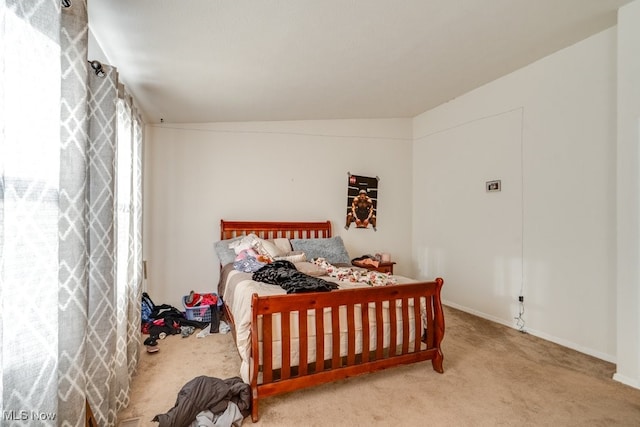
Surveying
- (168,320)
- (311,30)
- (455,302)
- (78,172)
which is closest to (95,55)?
(78,172)

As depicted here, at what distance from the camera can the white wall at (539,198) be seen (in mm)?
2629

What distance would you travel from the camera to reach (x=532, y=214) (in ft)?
10.3

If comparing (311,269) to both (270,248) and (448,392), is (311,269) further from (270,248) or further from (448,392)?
(448,392)

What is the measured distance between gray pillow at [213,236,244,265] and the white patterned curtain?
1.82 m

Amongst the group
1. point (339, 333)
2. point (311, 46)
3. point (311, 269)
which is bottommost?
point (339, 333)

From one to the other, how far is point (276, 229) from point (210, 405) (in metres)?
2.42

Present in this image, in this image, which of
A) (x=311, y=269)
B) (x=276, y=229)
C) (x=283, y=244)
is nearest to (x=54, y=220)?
(x=311, y=269)

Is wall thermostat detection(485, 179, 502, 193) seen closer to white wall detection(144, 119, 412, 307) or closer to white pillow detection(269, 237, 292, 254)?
white wall detection(144, 119, 412, 307)

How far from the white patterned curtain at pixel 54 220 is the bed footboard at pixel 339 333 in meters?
0.80

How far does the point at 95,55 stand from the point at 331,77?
182 cm

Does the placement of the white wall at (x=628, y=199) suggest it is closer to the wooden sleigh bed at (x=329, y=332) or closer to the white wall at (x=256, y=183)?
the wooden sleigh bed at (x=329, y=332)

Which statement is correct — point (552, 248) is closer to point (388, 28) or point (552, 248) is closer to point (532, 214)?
point (532, 214)

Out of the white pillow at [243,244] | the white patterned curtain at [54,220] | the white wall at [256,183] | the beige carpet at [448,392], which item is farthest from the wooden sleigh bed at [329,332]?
the white wall at [256,183]

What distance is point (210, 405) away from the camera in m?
1.73
